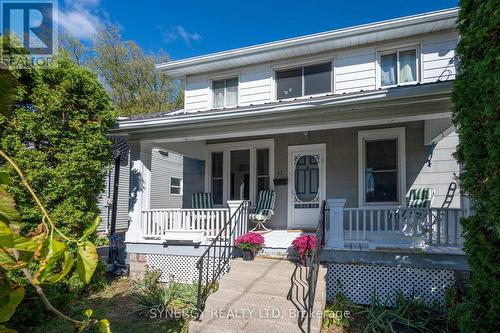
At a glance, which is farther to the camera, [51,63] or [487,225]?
[51,63]

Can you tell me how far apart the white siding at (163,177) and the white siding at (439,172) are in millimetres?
11077

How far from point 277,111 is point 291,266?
277 cm

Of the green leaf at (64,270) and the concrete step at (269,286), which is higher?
the green leaf at (64,270)

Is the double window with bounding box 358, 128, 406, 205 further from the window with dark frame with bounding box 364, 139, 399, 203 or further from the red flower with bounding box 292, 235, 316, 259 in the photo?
the red flower with bounding box 292, 235, 316, 259

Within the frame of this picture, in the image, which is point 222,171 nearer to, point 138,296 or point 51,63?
point 138,296

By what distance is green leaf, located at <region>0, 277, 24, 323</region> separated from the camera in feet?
2.44

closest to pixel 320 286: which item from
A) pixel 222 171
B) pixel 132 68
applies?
pixel 222 171

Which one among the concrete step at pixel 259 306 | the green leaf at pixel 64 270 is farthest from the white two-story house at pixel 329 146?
the green leaf at pixel 64 270

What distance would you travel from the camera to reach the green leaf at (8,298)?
0.74 metres

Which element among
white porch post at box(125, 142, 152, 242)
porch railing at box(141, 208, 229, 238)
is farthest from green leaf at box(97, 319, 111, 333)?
white porch post at box(125, 142, 152, 242)

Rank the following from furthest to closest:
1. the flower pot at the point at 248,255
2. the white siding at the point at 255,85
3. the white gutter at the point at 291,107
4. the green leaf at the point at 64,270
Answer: the white siding at the point at 255,85 < the flower pot at the point at 248,255 < the white gutter at the point at 291,107 < the green leaf at the point at 64,270

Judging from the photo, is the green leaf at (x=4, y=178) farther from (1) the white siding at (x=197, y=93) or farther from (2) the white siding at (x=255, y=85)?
(1) the white siding at (x=197, y=93)

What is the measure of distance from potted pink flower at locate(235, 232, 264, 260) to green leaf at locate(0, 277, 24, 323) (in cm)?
485

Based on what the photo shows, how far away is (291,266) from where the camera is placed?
17.3 ft
